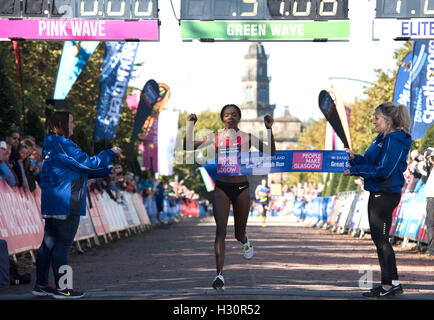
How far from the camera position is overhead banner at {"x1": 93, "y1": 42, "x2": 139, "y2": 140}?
83.4 ft

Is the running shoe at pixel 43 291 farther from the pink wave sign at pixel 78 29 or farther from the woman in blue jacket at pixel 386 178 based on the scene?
the pink wave sign at pixel 78 29

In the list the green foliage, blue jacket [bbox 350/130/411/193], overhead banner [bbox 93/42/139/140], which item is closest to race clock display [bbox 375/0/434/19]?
the green foliage

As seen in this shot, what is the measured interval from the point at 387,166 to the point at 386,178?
0.15 meters

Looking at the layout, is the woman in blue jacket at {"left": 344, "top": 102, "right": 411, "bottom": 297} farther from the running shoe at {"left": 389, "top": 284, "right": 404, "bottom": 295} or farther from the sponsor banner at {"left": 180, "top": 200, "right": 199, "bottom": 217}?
the sponsor banner at {"left": 180, "top": 200, "right": 199, "bottom": 217}

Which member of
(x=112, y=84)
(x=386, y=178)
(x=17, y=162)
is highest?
(x=112, y=84)

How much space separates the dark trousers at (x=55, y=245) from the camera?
10.1 m

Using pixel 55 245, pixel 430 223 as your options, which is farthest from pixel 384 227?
pixel 430 223

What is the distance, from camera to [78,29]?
17.6 meters

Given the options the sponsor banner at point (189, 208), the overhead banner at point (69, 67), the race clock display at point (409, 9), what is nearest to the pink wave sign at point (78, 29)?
the race clock display at point (409, 9)

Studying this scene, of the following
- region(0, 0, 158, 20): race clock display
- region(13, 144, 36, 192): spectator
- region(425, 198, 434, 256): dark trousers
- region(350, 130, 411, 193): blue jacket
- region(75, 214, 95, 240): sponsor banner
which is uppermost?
region(0, 0, 158, 20): race clock display

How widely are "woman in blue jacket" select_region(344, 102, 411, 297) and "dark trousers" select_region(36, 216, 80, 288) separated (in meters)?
3.16

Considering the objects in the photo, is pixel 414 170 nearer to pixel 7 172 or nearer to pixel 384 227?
pixel 7 172

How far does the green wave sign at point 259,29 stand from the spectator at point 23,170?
12.6 ft

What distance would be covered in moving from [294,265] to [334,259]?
201 centimetres
